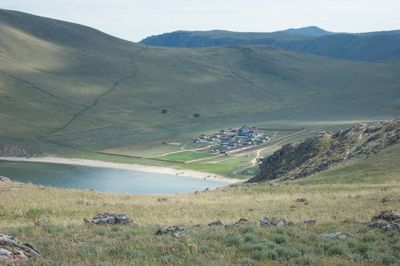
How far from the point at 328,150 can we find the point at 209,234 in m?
55.5

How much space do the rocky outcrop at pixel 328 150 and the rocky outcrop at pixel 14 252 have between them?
Answer: 49335 millimetres

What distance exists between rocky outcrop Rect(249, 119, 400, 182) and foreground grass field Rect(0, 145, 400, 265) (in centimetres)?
2739

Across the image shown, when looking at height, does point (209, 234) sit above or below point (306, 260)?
below

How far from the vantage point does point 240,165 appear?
143 m

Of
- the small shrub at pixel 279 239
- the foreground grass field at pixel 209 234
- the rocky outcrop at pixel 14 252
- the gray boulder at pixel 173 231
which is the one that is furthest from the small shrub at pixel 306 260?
the rocky outcrop at pixel 14 252

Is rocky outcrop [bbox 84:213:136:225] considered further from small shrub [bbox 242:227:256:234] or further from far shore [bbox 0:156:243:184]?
far shore [bbox 0:156:243:184]

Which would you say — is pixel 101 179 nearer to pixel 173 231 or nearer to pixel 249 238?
pixel 173 231

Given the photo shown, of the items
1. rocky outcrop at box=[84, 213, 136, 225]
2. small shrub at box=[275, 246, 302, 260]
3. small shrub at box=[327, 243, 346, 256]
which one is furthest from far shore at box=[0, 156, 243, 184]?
small shrub at box=[275, 246, 302, 260]

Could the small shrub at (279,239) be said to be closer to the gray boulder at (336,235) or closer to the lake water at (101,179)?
the gray boulder at (336,235)

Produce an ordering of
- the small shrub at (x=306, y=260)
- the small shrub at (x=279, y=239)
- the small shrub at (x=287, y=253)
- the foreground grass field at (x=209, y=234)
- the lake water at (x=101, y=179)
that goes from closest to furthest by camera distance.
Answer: the small shrub at (x=306, y=260), the foreground grass field at (x=209, y=234), the small shrub at (x=287, y=253), the small shrub at (x=279, y=239), the lake water at (x=101, y=179)

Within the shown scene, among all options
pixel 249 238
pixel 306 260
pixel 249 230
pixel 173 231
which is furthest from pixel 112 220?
pixel 306 260

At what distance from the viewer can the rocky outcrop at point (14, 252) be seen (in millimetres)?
13945

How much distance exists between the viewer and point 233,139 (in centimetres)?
18125

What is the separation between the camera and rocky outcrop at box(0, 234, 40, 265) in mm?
13945
